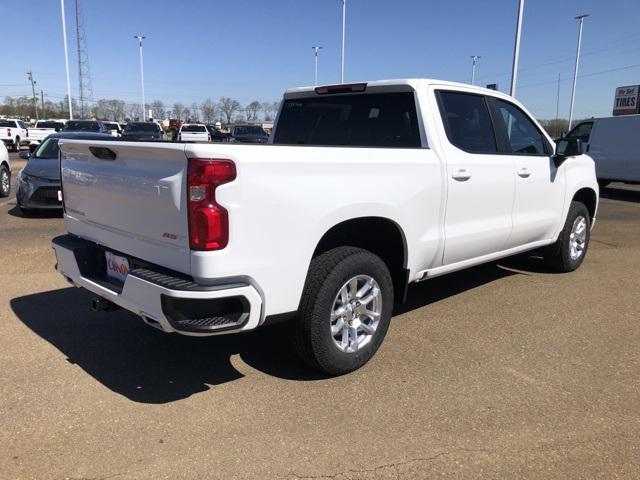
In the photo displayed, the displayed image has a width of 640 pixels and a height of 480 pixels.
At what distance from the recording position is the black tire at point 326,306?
330 centimetres

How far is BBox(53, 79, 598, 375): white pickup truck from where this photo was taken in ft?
9.32

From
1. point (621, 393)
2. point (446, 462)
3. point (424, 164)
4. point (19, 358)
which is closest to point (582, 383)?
point (621, 393)

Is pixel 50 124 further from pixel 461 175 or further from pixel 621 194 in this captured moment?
pixel 461 175

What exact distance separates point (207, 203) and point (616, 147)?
1515 cm

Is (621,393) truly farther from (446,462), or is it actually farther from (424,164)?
(424,164)

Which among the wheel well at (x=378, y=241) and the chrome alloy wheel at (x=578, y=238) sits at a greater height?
the wheel well at (x=378, y=241)

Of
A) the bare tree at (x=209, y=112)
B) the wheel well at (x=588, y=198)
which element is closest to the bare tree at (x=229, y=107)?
the bare tree at (x=209, y=112)

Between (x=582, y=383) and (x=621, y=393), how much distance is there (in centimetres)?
23

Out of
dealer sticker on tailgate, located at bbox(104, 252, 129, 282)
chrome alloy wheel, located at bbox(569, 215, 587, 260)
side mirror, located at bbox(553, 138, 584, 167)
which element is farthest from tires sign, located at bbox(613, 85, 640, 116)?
dealer sticker on tailgate, located at bbox(104, 252, 129, 282)

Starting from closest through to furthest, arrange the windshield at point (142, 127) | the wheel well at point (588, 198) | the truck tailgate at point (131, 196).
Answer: the truck tailgate at point (131, 196) → the wheel well at point (588, 198) → the windshield at point (142, 127)

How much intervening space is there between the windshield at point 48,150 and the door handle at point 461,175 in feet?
26.6

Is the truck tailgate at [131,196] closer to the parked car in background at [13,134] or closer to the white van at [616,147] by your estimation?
the white van at [616,147]

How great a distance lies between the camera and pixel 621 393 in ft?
11.5

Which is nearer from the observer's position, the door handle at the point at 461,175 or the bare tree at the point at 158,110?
the door handle at the point at 461,175
